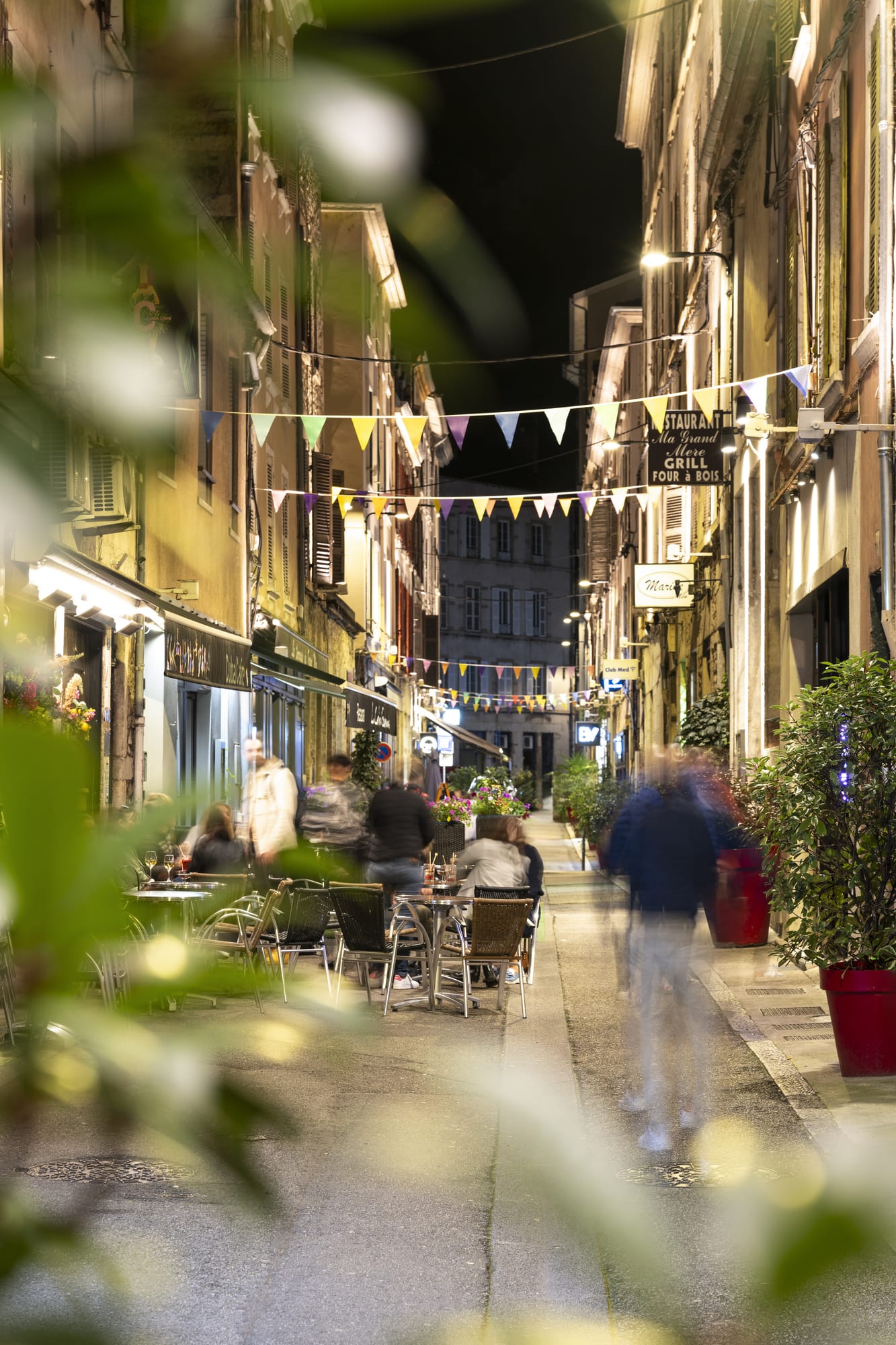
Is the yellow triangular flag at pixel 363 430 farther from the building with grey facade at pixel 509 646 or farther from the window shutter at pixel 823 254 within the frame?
the building with grey facade at pixel 509 646

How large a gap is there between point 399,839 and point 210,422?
39.1ft

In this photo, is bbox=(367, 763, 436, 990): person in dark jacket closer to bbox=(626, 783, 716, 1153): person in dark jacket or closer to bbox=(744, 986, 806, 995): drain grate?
bbox=(744, 986, 806, 995): drain grate

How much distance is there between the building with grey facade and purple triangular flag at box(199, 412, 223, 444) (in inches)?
2776

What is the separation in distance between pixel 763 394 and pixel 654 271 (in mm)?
14412

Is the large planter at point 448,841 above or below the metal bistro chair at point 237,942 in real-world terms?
below

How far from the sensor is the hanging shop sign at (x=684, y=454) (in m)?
17.8

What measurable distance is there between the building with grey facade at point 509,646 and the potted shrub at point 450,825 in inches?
1942

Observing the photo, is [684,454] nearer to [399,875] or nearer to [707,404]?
[707,404]

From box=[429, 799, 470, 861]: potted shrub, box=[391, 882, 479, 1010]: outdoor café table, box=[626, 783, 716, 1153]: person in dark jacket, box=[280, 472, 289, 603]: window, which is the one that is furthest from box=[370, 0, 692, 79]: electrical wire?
box=[280, 472, 289, 603]: window

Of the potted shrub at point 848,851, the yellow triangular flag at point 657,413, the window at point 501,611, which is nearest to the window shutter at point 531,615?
the window at point 501,611

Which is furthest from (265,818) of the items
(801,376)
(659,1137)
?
(801,376)

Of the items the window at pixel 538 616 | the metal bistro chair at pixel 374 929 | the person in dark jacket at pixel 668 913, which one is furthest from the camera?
the window at pixel 538 616

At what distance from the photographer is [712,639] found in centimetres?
2120

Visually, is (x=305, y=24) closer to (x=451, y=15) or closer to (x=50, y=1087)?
(x=451, y=15)
